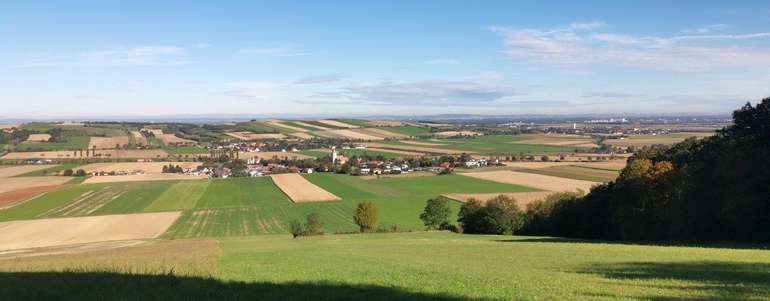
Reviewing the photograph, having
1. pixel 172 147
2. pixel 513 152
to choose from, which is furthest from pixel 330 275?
pixel 172 147

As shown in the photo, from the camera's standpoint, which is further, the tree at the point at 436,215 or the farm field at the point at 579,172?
the farm field at the point at 579,172

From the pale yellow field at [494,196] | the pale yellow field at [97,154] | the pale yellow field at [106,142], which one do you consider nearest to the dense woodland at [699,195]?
the pale yellow field at [494,196]

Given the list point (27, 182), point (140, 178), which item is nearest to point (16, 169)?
point (27, 182)

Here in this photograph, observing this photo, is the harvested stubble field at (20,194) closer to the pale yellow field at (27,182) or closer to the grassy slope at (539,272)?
the pale yellow field at (27,182)

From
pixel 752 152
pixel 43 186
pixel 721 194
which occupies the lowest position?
pixel 43 186

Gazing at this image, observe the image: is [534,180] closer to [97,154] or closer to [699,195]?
[699,195]

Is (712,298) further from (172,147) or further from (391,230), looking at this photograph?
(172,147)

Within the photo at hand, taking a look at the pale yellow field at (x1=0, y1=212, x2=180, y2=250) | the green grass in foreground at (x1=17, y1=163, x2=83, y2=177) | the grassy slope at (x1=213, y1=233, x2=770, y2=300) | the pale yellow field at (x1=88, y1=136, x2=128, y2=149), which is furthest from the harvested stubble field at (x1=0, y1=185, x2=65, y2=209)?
the grassy slope at (x1=213, y1=233, x2=770, y2=300)
